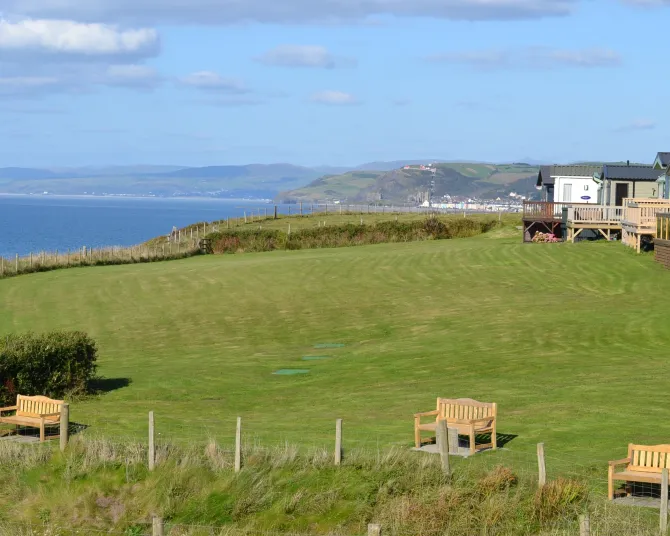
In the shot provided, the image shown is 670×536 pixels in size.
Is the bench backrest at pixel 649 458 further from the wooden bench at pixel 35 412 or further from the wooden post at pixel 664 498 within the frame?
the wooden bench at pixel 35 412

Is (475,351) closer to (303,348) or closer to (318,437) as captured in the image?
(303,348)

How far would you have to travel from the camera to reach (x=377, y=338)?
146 feet

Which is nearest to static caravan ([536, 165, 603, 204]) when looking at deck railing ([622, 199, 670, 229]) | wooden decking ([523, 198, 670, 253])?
wooden decking ([523, 198, 670, 253])

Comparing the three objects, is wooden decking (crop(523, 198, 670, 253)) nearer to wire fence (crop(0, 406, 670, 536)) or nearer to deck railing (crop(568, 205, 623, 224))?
deck railing (crop(568, 205, 623, 224))

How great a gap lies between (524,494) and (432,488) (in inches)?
74.7

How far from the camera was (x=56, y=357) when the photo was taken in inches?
1300

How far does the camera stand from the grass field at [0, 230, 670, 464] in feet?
91.7

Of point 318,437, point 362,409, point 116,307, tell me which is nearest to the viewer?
point 318,437

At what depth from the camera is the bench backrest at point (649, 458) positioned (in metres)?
20.5

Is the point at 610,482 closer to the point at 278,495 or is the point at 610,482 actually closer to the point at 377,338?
the point at 278,495

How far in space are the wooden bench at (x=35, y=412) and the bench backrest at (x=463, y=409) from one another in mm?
9508

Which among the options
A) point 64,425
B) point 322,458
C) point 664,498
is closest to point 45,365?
point 64,425

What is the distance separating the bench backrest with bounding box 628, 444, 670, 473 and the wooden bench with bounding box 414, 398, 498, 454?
3.95m

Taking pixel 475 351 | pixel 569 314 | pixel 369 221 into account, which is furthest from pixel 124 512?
pixel 369 221
